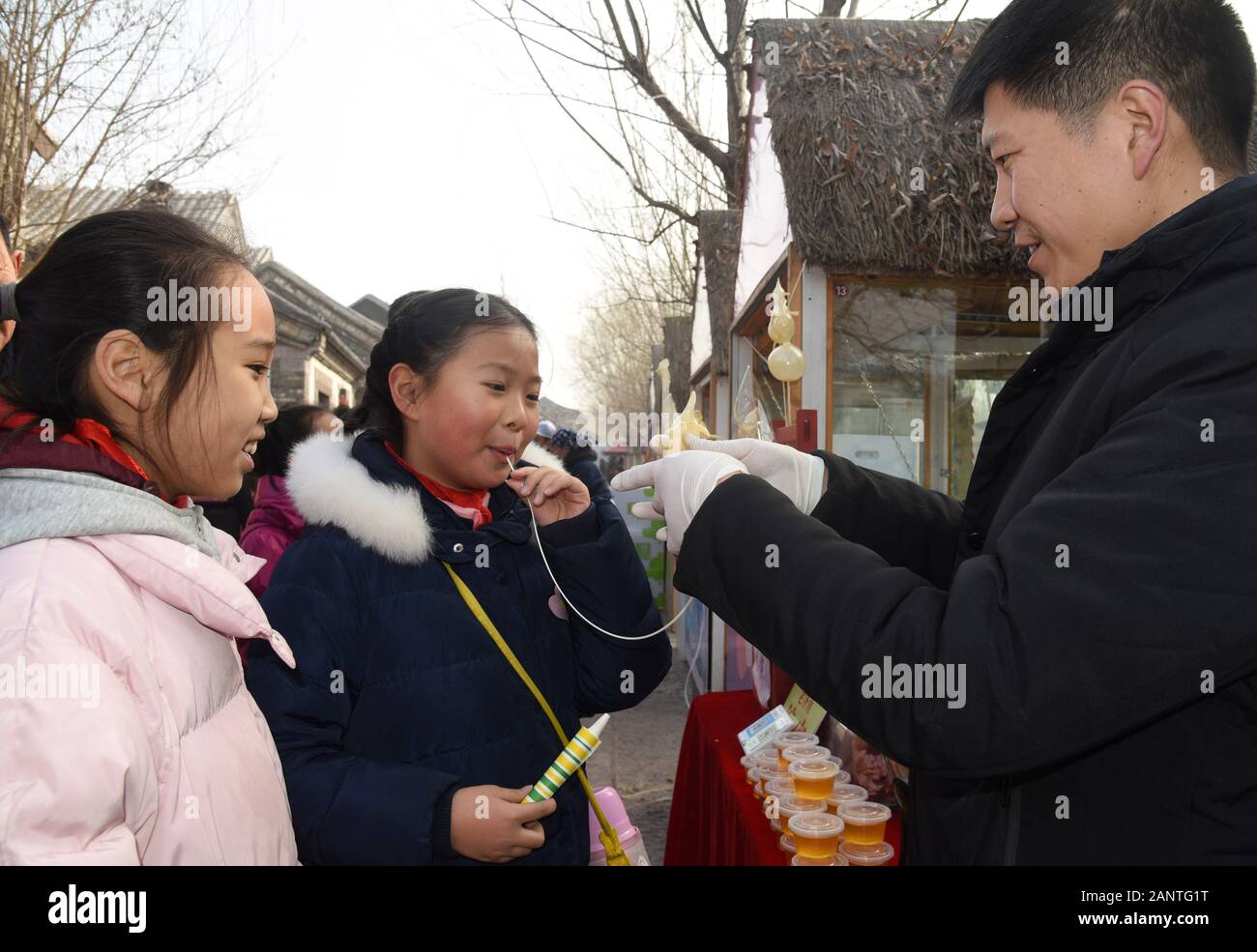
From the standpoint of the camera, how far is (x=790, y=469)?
1.83 metres

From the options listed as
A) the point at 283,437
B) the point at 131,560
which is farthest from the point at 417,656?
the point at 283,437

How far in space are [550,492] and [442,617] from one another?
0.36 meters

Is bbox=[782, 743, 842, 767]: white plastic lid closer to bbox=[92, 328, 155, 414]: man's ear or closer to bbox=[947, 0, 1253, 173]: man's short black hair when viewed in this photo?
bbox=[947, 0, 1253, 173]: man's short black hair

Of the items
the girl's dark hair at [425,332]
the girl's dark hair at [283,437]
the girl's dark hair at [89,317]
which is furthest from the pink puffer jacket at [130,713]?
the girl's dark hair at [283,437]

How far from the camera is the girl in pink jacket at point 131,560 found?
947 millimetres

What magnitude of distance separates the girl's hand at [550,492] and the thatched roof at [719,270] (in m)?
4.65

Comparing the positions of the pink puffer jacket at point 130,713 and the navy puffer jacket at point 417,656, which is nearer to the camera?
the pink puffer jacket at point 130,713

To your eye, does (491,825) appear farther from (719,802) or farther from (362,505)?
(719,802)

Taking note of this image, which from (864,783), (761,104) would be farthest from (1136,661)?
(761,104)

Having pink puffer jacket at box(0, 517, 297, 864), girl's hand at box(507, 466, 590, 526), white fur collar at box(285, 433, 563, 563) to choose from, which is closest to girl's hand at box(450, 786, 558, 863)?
pink puffer jacket at box(0, 517, 297, 864)

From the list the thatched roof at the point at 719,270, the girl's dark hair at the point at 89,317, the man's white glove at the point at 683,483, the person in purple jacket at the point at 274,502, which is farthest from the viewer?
the thatched roof at the point at 719,270

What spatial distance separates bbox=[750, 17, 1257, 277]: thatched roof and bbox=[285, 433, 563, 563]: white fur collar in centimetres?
288

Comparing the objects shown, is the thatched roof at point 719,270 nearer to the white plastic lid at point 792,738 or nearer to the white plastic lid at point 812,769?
the white plastic lid at point 792,738

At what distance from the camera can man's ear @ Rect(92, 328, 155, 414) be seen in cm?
129
